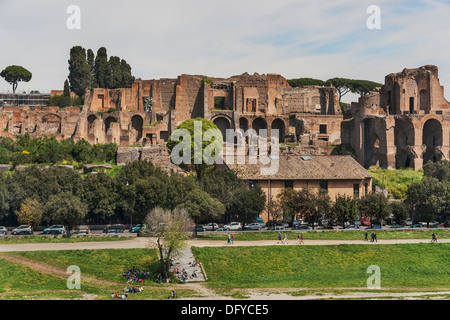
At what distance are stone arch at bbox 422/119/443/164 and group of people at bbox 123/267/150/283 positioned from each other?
42.2 m

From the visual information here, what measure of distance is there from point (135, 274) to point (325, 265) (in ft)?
38.2

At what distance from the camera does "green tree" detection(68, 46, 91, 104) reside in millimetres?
80250

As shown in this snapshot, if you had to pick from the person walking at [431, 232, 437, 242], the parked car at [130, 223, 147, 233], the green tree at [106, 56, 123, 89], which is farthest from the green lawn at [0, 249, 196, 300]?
the green tree at [106, 56, 123, 89]

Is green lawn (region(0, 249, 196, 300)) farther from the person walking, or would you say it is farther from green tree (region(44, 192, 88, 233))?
the person walking

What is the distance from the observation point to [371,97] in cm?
7481

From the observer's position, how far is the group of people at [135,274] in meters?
37.8

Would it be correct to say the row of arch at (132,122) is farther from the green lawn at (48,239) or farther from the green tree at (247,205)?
the green lawn at (48,239)

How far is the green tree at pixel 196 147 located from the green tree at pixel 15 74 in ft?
143

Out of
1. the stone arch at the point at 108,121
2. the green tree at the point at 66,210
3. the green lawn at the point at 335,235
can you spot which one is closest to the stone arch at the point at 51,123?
the stone arch at the point at 108,121

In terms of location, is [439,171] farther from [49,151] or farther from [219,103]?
[49,151]

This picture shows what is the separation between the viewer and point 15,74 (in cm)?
9888

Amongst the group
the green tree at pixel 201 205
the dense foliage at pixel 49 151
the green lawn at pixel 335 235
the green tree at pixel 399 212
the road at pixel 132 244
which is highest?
the dense foliage at pixel 49 151

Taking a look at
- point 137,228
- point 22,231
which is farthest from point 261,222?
point 22,231
